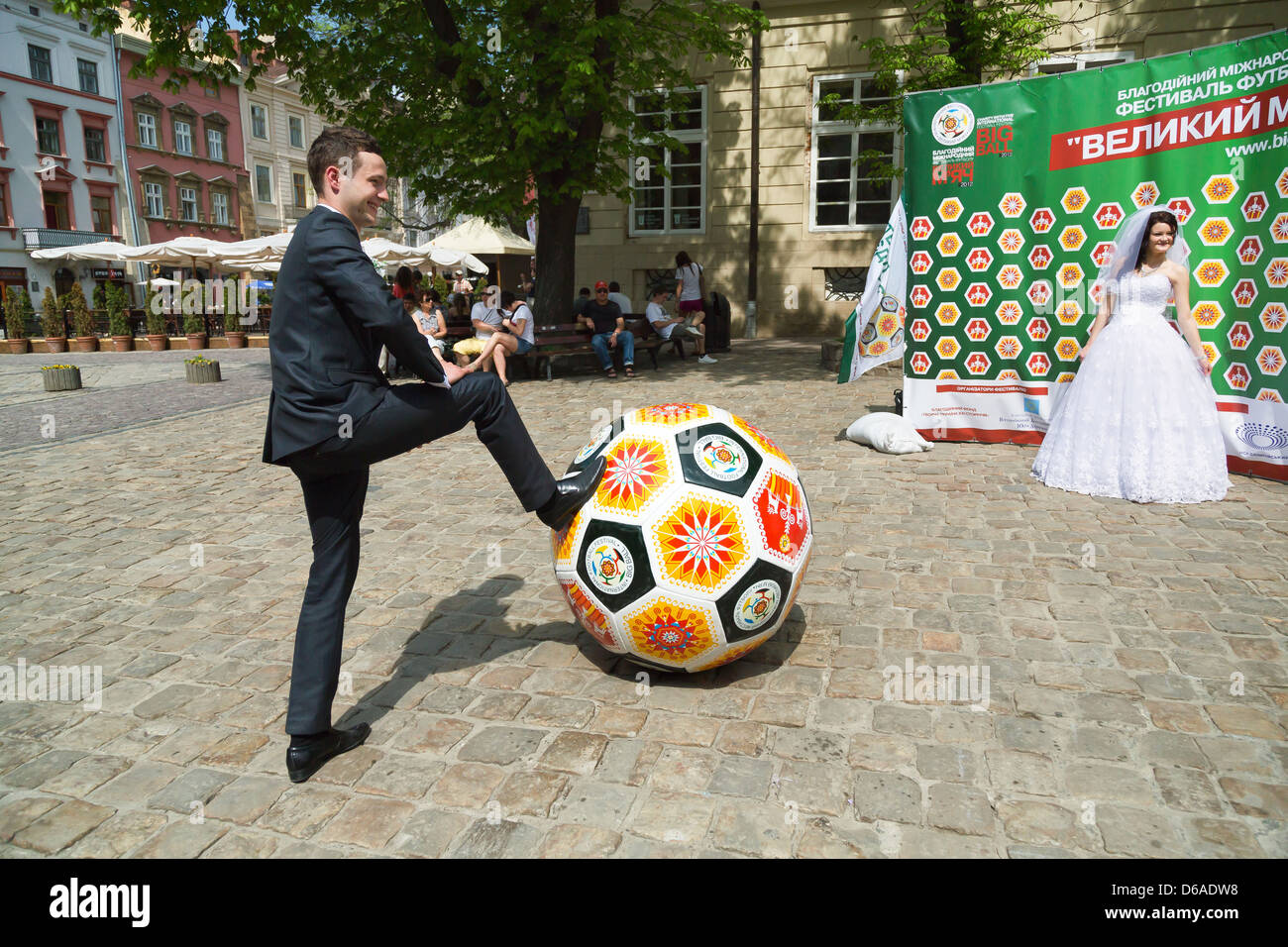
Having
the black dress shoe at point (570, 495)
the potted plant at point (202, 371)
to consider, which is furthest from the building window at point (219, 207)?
the black dress shoe at point (570, 495)

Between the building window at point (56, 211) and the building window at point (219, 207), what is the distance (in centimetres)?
879

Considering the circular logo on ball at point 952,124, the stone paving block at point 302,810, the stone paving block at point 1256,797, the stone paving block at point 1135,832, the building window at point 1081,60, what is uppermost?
the building window at point 1081,60

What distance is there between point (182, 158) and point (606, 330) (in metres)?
47.3

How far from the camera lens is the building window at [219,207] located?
177 feet

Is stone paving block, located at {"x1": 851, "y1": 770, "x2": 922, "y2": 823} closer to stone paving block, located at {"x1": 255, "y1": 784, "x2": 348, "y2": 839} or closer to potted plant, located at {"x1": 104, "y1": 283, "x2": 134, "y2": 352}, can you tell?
stone paving block, located at {"x1": 255, "y1": 784, "x2": 348, "y2": 839}

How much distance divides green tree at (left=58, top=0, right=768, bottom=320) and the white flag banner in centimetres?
602

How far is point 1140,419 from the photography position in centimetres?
723

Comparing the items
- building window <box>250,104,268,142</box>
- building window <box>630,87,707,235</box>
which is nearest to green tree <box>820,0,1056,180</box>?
building window <box>630,87,707,235</box>

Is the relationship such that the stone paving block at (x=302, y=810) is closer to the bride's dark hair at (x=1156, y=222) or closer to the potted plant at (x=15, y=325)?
the bride's dark hair at (x=1156, y=222)

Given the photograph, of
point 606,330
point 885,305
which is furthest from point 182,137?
point 885,305

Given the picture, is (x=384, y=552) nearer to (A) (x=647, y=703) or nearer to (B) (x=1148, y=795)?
(A) (x=647, y=703)
